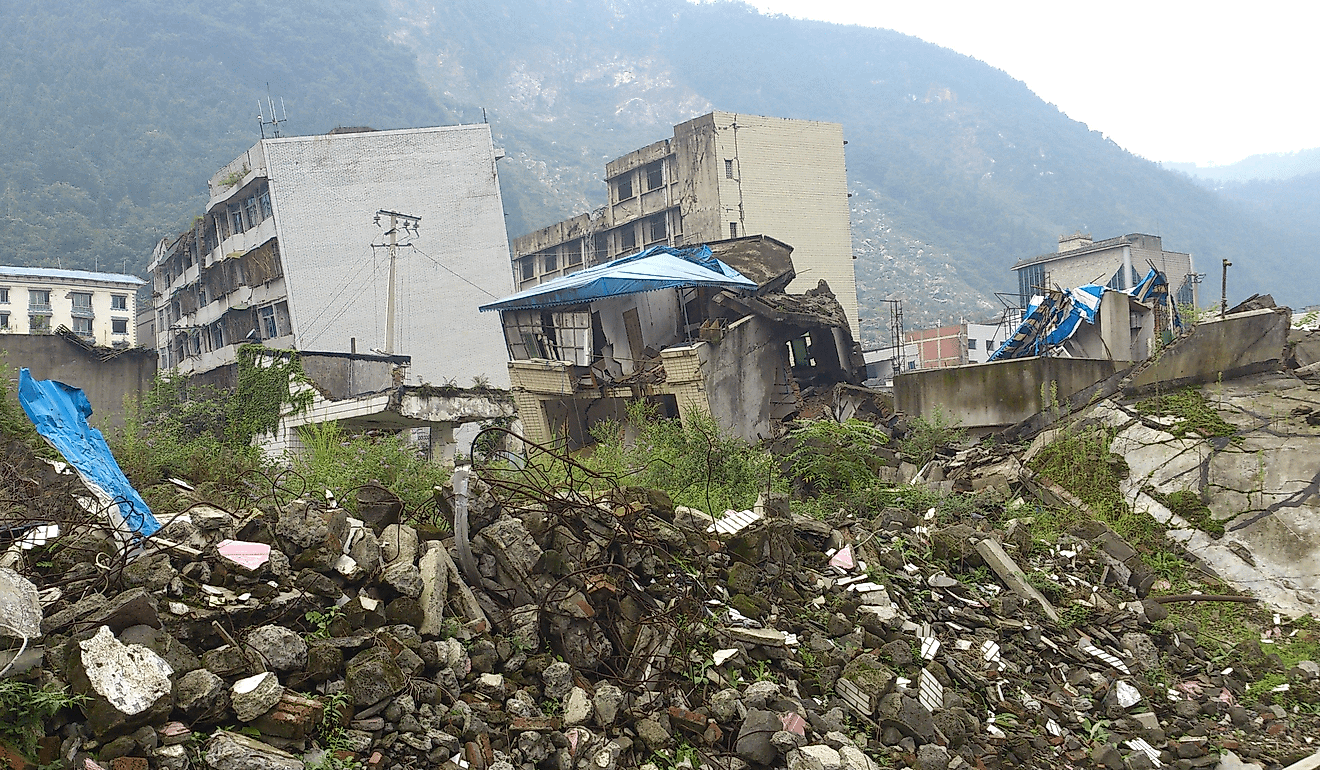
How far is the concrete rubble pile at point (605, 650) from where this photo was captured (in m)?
4.08

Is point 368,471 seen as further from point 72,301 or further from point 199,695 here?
point 72,301

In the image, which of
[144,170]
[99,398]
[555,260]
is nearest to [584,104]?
[144,170]

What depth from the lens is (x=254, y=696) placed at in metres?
4.07

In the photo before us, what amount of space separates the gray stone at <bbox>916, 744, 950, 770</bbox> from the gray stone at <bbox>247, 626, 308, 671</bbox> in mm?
3529

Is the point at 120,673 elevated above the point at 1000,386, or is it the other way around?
the point at 1000,386

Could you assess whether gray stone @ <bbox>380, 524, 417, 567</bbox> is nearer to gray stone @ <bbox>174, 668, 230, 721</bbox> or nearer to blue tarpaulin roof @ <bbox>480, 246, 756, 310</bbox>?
gray stone @ <bbox>174, 668, 230, 721</bbox>

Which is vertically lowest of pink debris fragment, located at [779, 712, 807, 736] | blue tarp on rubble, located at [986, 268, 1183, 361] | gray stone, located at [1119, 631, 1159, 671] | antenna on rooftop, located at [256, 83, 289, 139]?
gray stone, located at [1119, 631, 1159, 671]

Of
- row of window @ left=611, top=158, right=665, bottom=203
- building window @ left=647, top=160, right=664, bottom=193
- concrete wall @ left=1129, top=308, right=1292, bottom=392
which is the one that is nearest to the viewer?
concrete wall @ left=1129, top=308, right=1292, bottom=392

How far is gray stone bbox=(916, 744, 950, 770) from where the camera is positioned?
550 centimetres

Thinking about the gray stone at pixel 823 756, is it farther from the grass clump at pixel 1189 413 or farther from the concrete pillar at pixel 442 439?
the concrete pillar at pixel 442 439

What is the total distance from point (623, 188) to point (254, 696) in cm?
4037

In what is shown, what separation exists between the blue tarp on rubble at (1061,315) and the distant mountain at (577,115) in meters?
45.4

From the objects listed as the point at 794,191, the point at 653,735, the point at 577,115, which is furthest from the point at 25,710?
→ the point at 577,115

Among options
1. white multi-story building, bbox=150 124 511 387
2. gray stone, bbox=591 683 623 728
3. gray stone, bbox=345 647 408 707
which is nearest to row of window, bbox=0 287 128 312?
white multi-story building, bbox=150 124 511 387
